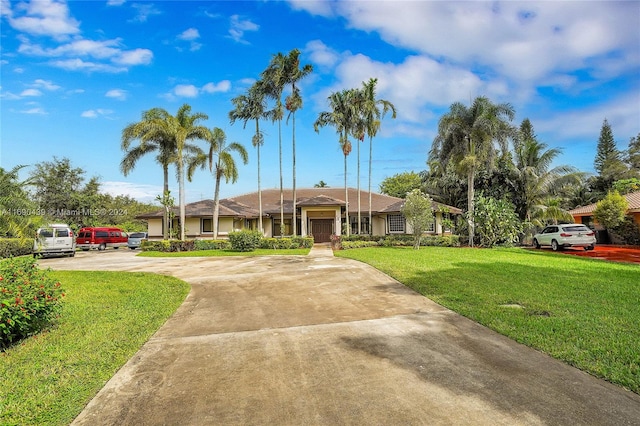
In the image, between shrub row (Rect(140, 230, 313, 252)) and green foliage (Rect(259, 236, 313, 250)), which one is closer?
shrub row (Rect(140, 230, 313, 252))

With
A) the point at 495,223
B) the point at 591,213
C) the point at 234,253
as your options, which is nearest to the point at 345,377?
the point at 234,253

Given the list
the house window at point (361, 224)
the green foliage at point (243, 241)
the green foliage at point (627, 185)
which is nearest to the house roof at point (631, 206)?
the green foliage at point (627, 185)

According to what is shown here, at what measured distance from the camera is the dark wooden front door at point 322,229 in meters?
28.6

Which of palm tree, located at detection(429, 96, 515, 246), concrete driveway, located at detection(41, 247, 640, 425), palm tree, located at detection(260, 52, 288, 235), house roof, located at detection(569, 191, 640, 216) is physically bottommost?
concrete driveway, located at detection(41, 247, 640, 425)

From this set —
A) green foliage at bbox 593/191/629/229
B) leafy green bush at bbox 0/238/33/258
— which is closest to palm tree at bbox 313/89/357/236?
green foliage at bbox 593/191/629/229

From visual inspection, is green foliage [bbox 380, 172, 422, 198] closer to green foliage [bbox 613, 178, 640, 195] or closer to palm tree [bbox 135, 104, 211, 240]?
green foliage [bbox 613, 178, 640, 195]

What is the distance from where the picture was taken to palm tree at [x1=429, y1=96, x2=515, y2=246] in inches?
851

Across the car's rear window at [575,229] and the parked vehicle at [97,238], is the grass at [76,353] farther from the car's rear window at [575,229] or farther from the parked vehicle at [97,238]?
the parked vehicle at [97,238]

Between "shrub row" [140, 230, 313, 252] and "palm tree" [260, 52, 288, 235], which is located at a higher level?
"palm tree" [260, 52, 288, 235]

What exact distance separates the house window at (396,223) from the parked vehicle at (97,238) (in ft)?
79.3

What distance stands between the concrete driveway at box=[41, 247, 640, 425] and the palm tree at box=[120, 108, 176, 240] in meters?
20.3

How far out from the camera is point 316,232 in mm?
28734

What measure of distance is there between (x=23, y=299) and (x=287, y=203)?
2712cm

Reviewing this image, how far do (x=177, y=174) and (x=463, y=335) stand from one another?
2299cm
